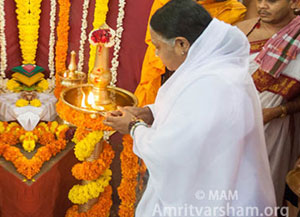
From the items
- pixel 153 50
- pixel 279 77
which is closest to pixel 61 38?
pixel 153 50

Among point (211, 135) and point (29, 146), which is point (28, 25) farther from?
point (211, 135)

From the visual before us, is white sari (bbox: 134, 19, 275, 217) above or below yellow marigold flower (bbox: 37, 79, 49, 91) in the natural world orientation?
above

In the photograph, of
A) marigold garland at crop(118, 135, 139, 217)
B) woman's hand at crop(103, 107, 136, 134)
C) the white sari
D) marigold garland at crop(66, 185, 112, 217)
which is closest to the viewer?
the white sari

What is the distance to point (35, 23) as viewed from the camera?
3.33 m

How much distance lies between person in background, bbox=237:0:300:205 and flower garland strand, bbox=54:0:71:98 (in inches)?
77.1

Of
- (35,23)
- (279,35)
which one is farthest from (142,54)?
(279,35)

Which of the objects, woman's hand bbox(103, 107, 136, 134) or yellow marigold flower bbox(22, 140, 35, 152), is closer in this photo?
woman's hand bbox(103, 107, 136, 134)

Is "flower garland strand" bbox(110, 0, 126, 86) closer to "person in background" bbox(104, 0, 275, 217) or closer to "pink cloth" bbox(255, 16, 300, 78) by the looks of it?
"pink cloth" bbox(255, 16, 300, 78)

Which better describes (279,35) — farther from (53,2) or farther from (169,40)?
(53,2)

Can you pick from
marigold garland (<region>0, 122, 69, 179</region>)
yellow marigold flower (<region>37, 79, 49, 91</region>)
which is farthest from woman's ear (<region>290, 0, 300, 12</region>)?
yellow marigold flower (<region>37, 79, 49, 91</region>)

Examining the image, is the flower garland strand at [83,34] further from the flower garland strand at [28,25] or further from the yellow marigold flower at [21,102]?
the yellow marigold flower at [21,102]

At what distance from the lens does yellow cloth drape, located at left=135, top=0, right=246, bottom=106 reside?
7.64 ft

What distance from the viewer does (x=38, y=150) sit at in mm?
2133

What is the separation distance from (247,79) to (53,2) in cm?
266
